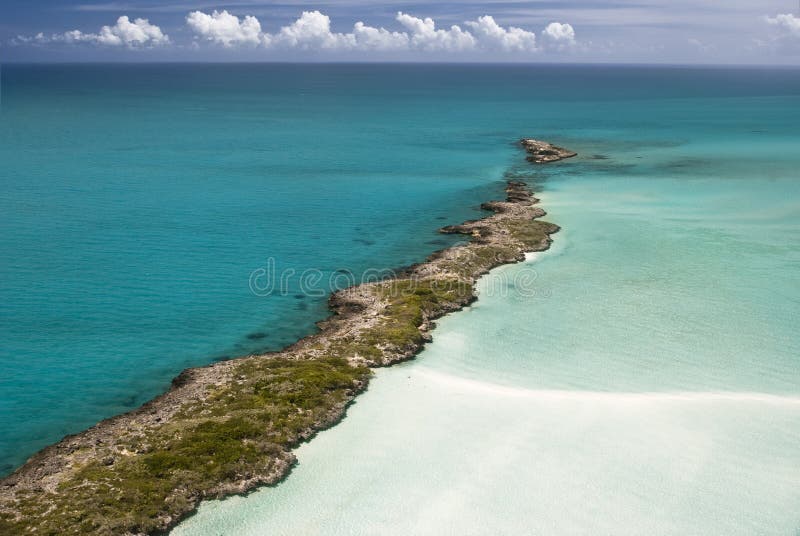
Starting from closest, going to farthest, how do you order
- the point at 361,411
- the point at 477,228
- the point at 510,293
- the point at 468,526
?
the point at 468,526 < the point at 361,411 < the point at 510,293 < the point at 477,228

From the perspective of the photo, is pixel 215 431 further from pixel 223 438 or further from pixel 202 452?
pixel 202 452

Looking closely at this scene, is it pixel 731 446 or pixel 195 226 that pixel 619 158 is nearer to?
pixel 195 226

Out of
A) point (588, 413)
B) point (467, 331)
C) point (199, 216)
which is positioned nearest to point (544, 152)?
point (199, 216)

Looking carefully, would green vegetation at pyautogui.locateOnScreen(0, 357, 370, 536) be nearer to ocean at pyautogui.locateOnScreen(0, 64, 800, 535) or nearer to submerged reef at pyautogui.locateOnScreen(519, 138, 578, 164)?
ocean at pyautogui.locateOnScreen(0, 64, 800, 535)

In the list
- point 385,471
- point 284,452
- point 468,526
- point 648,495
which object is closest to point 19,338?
point 284,452

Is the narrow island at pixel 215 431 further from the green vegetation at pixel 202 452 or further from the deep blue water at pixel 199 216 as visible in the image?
the deep blue water at pixel 199 216
